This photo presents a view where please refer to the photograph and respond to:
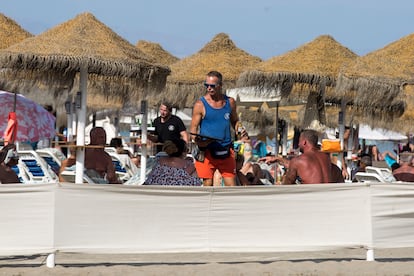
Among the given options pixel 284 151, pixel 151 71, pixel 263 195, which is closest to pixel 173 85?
pixel 284 151

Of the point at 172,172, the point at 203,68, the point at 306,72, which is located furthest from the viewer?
the point at 203,68

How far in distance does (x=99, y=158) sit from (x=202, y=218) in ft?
11.5

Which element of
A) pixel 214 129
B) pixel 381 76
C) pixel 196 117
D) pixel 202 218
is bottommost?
pixel 202 218

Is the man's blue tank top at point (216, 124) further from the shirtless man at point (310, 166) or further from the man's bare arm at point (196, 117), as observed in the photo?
the shirtless man at point (310, 166)

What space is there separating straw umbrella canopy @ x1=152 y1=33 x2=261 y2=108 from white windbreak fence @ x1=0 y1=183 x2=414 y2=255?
28.1 ft

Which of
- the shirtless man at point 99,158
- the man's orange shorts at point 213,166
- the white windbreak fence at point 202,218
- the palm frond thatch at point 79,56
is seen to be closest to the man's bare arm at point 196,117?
the man's orange shorts at point 213,166

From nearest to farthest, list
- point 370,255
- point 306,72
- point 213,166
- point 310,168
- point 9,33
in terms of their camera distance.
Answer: point 370,255 < point 310,168 < point 213,166 < point 306,72 < point 9,33

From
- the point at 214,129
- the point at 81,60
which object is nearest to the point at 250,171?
the point at 81,60

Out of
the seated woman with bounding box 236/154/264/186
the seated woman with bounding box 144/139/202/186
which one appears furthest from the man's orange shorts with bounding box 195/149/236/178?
the seated woman with bounding box 236/154/264/186

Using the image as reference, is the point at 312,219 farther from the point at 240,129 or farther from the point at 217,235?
the point at 240,129

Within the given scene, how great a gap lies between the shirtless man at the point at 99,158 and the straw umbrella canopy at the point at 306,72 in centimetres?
411

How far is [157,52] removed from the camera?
2230 cm

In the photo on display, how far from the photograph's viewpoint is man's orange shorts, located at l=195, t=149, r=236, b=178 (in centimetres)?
870

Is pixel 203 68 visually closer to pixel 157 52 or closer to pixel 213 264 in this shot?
pixel 157 52
